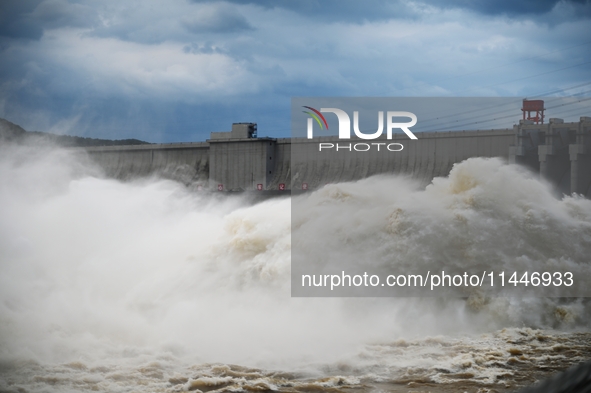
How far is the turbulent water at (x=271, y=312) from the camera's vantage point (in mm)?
12617

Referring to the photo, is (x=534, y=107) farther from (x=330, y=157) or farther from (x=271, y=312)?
(x=271, y=312)

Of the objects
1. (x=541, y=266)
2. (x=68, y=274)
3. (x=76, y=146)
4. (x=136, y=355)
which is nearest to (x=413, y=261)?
(x=541, y=266)

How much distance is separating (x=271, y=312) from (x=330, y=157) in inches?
997

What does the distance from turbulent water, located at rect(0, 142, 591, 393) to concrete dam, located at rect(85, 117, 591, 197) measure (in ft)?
48.5

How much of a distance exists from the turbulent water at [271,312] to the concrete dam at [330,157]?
1478cm

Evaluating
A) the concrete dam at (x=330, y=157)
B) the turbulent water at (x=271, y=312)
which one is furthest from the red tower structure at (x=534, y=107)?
the turbulent water at (x=271, y=312)

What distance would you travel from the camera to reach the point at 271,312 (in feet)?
51.5

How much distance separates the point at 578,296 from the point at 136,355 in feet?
33.5

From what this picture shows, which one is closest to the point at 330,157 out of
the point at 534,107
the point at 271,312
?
the point at 534,107

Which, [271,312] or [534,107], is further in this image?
[534,107]

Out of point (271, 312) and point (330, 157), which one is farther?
point (330, 157)

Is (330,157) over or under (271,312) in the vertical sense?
over

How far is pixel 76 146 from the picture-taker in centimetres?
5278

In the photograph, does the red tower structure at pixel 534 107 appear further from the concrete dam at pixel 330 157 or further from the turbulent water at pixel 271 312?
the turbulent water at pixel 271 312
